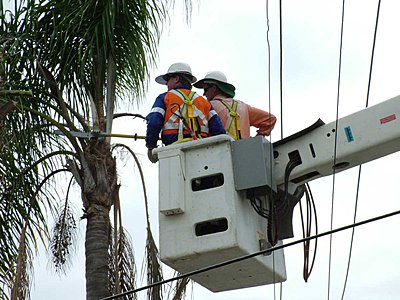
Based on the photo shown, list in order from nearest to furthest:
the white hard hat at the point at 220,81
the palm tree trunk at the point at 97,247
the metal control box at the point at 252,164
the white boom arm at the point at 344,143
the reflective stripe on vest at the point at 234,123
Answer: the metal control box at the point at 252,164, the white boom arm at the point at 344,143, the reflective stripe on vest at the point at 234,123, the white hard hat at the point at 220,81, the palm tree trunk at the point at 97,247

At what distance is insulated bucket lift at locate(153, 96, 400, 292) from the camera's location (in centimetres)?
795

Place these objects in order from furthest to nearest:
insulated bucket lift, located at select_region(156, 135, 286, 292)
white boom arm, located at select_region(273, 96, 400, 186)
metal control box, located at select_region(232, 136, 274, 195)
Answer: white boom arm, located at select_region(273, 96, 400, 186) < metal control box, located at select_region(232, 136, 274, 195) < insulated bucket lift, located at select_region(156, 135, 286, 292)

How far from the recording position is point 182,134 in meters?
8.58

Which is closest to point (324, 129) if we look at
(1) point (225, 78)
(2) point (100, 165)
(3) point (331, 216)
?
(3) point (331, 216)

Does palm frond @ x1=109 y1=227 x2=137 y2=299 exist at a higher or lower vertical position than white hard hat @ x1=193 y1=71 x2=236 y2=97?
lower

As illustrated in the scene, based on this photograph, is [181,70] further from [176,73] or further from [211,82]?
[211,82]

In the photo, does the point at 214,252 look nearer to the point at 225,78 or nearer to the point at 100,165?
the point at 225,78

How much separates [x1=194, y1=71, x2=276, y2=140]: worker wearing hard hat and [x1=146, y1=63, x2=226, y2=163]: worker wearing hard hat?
0.34 meters

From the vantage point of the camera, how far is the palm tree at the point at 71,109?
1048 cm

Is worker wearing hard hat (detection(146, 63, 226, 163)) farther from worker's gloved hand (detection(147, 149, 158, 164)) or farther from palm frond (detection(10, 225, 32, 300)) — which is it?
palm frond (detection(10, 225, 32, 300))

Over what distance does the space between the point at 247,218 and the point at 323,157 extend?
2.14 ft

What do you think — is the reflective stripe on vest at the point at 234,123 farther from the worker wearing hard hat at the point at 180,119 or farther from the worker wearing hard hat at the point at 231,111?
the worker wearing hard hat at the point at 180,119

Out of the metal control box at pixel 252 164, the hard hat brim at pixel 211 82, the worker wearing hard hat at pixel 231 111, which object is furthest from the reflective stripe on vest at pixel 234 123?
the metal control box at pixel 252 164

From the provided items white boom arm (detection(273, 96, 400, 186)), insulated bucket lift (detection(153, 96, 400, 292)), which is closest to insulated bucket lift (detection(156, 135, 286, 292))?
insulated bucket lift (detection(153, 96, 400, 292))
